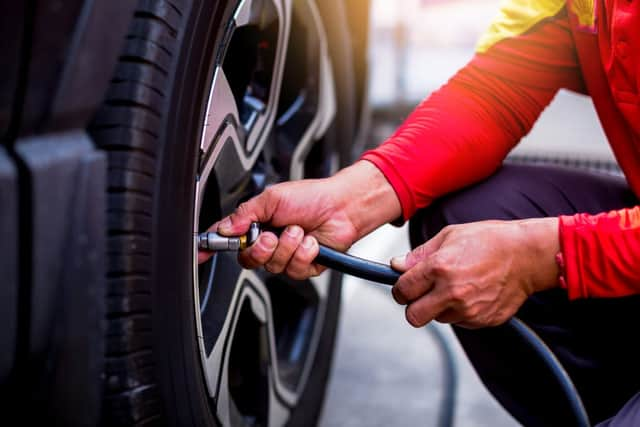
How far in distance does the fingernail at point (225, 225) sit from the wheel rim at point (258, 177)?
0.09 ft

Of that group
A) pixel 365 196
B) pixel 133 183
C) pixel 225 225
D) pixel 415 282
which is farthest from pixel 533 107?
pixel 133 183

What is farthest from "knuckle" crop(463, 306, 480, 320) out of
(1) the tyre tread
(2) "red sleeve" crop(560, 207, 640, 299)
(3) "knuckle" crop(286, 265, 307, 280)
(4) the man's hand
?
(1) the tyre tread

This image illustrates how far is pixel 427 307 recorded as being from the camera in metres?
0.99

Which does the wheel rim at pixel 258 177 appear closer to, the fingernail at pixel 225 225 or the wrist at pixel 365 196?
the fingernail at pixel 225 225

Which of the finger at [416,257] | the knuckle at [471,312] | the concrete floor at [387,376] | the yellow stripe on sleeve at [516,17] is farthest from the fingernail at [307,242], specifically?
the concrete floor at [387,376]

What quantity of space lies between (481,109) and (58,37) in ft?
2.34

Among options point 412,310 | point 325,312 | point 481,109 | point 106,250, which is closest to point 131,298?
point 106,250

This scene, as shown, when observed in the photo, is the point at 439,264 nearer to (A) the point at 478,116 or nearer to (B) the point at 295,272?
(B) the point at 295,272

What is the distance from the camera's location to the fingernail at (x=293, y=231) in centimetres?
103

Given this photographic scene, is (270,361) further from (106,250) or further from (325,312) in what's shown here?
(106,250)

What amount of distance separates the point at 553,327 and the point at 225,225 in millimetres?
518

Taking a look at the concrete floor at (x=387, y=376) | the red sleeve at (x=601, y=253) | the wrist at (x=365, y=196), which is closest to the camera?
the red sleeve at (x=601, y=253)

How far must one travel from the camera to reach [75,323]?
716 mm

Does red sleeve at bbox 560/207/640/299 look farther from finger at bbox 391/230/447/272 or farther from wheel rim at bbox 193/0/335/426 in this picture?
wheel rim at bbox 193/0/335/426
